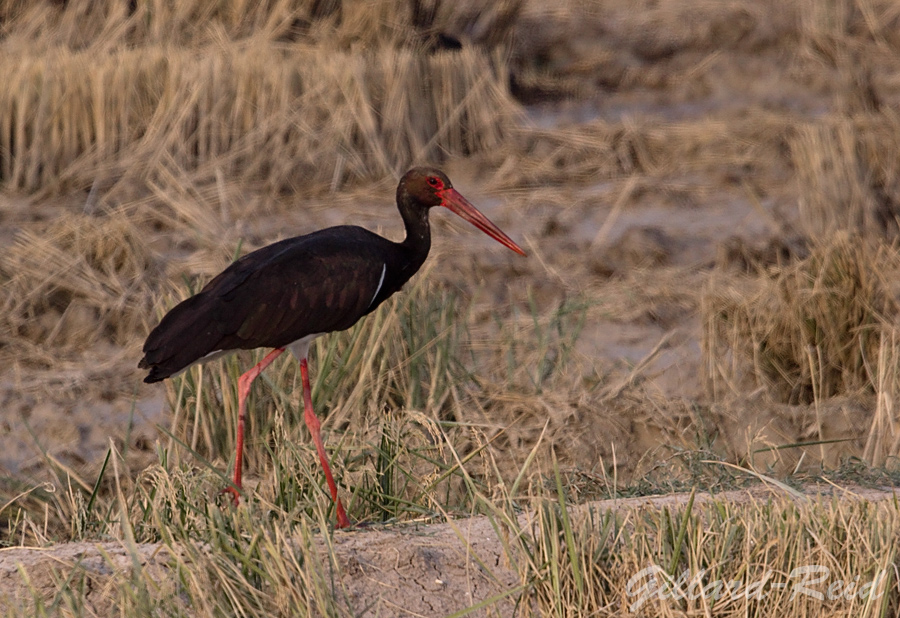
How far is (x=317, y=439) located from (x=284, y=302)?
0.46m

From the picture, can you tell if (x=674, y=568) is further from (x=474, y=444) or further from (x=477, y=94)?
(x=477, y=94)

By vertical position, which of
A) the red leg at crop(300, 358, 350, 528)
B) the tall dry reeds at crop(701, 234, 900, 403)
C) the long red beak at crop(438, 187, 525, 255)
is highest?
the long red beak at crop(438, 187, 525, 255)

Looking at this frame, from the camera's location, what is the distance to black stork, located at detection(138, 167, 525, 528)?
4.25 m

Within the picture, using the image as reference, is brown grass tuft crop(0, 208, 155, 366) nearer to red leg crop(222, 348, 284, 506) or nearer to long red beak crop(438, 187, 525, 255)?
red leg crop(222, 348, 284, 506)

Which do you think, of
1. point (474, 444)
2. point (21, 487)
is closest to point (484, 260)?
point (474, 444)

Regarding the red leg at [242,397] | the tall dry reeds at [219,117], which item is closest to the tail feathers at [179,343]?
the red leg at [242,397]

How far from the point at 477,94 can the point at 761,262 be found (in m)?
2.26

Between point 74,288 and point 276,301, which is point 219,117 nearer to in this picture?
point 74,288

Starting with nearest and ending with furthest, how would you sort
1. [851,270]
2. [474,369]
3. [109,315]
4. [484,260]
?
1. [474,369]
2. [851,270]
3. [109,315]
4. [484,260]

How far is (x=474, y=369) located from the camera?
546 cm

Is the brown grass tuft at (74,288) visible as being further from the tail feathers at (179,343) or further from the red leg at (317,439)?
the tail feathers at (179,343)

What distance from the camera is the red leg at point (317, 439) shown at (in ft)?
12.8

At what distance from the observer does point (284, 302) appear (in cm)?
446

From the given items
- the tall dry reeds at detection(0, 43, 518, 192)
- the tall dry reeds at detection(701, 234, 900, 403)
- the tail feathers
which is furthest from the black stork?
the tall dry reeds at detection(0, 43, 518, 192)
